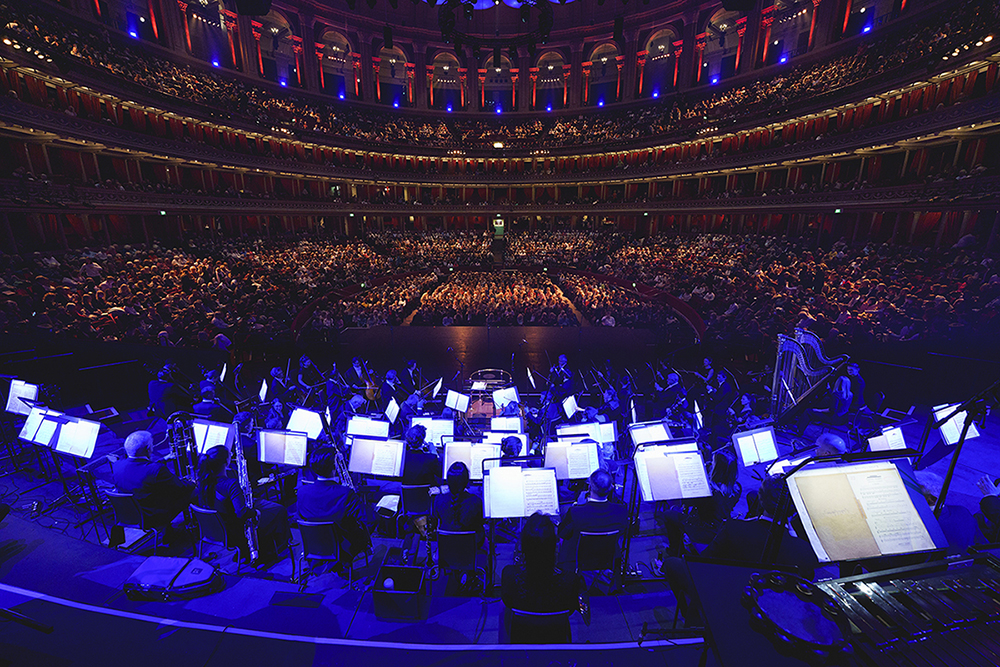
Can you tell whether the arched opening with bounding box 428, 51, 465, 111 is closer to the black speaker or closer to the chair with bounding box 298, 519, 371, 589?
the black speaker

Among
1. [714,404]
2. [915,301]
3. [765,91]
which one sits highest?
[765,91]

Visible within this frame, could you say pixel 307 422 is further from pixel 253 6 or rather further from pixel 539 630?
pixel 253 6

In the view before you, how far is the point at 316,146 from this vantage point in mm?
36938

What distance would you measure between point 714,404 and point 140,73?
110 feet

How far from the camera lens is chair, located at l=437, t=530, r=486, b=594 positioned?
16.7ft

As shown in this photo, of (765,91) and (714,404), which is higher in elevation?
(765,91)

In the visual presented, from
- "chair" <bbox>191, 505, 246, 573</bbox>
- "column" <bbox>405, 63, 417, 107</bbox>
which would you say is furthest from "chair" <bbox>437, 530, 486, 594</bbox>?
"column" <bbox>405, 63, 417, 107</bbox>

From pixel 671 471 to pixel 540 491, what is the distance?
1.59 metres

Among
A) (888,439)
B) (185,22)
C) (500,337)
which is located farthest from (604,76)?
(888,439)

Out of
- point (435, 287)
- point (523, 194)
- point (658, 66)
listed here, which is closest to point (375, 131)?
point (523, 194)

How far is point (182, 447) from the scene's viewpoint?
7.53 m

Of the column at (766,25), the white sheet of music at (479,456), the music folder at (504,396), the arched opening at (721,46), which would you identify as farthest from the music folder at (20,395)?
the arched opening at (721,46)

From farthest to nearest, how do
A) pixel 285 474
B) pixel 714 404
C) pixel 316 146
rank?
pixel 316 146
pixel 714 404
pixel 285 474

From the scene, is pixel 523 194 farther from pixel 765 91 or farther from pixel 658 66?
pixel 765 91
